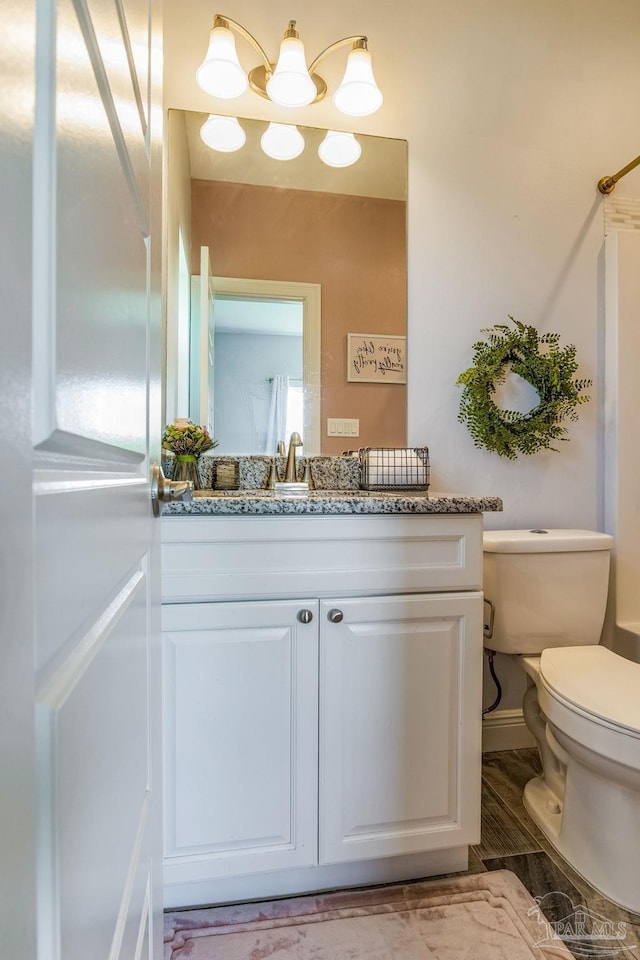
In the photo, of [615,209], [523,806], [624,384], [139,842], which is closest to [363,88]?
[615,209]

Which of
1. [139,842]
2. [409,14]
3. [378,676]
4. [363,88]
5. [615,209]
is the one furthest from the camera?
[615,209]

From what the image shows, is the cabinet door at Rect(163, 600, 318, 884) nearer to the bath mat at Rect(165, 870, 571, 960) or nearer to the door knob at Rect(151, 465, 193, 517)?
the bath mat at Rect(165, 870, 571, 960)

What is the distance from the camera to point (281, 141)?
1.61 metres

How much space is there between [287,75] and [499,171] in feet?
2.54

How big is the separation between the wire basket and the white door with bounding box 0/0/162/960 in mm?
1022

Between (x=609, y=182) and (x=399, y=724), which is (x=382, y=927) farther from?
(x=609, y=182)

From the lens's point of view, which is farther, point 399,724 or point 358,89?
point 358,89

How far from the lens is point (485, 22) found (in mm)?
1708

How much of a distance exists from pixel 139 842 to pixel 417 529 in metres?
0.75

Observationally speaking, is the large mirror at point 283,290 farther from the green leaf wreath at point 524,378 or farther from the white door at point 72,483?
the white door at point 72,483

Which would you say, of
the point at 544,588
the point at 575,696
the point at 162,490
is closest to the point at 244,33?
the point at 162,490

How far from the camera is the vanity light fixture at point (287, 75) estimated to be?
1.47 meters

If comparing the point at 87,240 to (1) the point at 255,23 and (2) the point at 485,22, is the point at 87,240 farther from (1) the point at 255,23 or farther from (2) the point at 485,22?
(2) the point at 485,22

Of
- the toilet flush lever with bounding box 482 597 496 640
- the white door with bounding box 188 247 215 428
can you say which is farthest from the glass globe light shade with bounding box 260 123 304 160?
the toilet flush lever with bounding box 482 597 496 640
